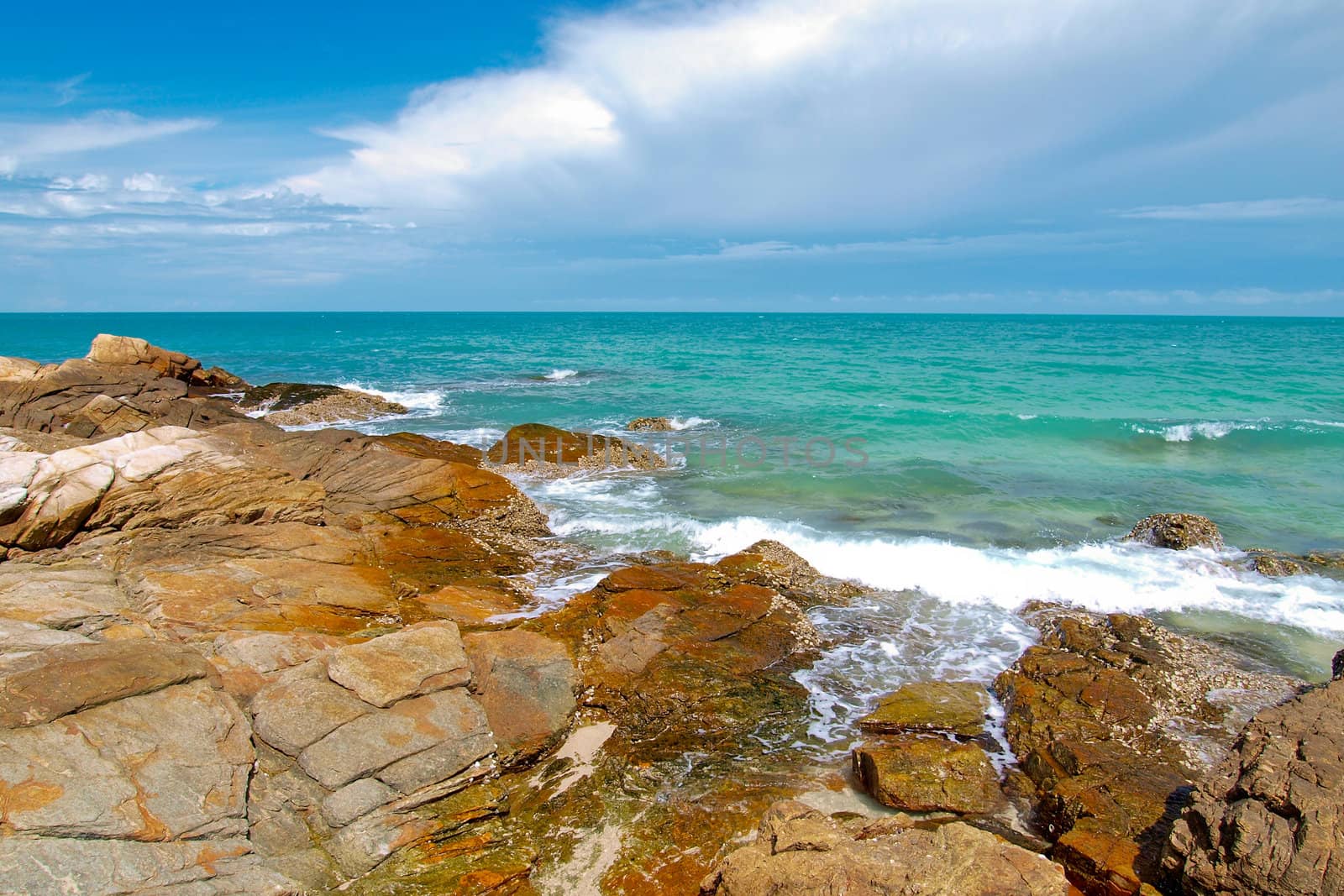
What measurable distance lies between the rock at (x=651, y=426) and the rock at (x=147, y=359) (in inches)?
590

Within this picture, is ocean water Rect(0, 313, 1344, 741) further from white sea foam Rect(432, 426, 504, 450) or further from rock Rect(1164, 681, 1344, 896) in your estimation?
rock Rect(1164, 681, 1344, 896)

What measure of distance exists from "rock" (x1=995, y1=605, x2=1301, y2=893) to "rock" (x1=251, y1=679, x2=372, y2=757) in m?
5.68

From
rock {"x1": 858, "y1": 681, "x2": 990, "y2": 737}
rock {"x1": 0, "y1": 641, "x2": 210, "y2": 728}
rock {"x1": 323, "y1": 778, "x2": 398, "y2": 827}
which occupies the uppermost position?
rock {"x1": 0, "y1": 641, "x2": 210, "y2": 728}

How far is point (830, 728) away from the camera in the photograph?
7234 mm

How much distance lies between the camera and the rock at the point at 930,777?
6043 mm

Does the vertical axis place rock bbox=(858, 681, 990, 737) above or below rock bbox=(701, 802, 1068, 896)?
below

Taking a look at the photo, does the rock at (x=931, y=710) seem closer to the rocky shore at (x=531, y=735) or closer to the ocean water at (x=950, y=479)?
the rocky shore at (x=531, y=735)

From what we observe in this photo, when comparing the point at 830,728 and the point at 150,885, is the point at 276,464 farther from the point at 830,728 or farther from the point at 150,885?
the point at 830,728

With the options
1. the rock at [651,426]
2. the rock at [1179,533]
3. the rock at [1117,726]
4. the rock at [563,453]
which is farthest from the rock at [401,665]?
the rock at [651,426]

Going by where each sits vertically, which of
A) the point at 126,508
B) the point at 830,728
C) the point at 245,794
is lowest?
the point at 830,728

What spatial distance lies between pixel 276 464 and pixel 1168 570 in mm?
14978

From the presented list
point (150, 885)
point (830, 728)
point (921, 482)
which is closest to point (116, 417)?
point (150, 885)

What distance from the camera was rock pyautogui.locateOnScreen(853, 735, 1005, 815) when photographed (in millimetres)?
6043

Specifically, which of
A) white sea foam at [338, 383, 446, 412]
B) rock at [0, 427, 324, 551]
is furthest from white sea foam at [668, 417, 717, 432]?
rock at [0, 427, 324, 551]
